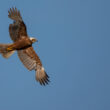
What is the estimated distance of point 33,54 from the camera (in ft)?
56.3

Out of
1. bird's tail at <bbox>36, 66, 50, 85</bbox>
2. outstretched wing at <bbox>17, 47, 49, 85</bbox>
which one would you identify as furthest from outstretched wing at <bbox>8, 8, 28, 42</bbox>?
bird's tail at <bbox>36, 66, 50, 85</bbox>

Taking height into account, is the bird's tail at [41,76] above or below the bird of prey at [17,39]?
below

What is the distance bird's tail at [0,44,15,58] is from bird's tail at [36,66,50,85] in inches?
55.2

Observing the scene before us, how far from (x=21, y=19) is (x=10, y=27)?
53 centimetres

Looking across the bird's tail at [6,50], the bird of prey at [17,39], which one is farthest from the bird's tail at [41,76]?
the bird's tail at [6,50]

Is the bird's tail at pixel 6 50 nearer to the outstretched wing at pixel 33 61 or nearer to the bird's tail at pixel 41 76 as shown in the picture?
the outstretched wing at pixel 33 61

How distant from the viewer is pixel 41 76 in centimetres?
1708

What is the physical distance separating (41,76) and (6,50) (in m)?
1.85

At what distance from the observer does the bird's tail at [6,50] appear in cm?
1623

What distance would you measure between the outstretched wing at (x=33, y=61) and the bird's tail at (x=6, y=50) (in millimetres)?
722

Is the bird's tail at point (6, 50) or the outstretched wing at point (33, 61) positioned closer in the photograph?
the bird's tail at point (6, 50)

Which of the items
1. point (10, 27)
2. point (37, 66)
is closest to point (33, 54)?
point (37, 66)

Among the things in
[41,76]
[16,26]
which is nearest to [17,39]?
[16,26]

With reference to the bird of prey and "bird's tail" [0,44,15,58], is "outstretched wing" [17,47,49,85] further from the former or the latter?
"bird's tail" [0,44,15,58]
